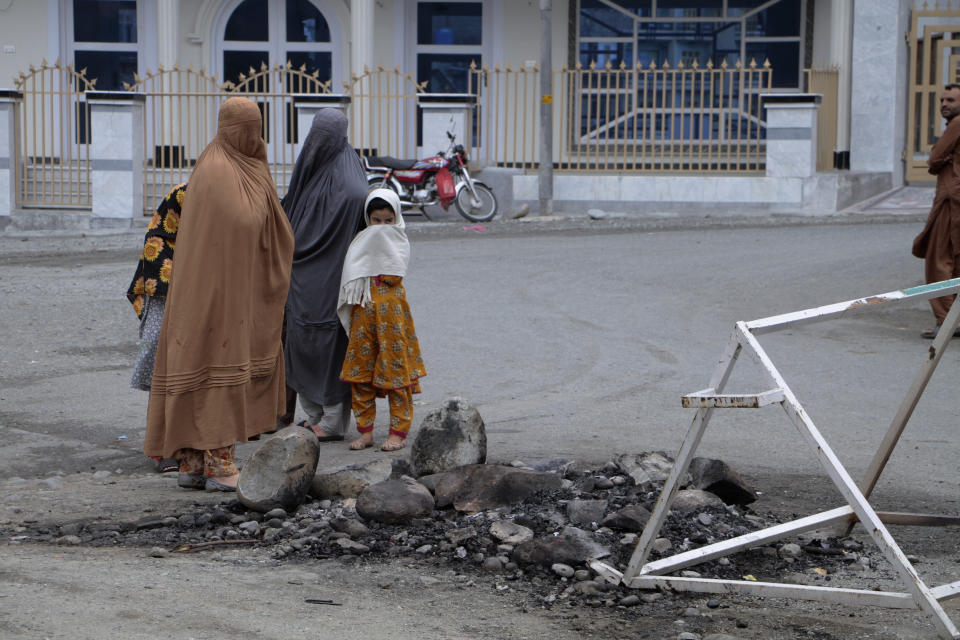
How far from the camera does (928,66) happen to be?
16.4 meters

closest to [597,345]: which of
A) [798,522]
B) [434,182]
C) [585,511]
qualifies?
[585,511]

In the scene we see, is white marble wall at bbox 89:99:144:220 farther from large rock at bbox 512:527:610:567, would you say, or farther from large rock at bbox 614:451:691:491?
large rock at bbox 512:527:610:567

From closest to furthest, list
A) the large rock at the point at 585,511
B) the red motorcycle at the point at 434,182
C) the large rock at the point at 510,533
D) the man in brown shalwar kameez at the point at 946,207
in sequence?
the large rock at the point at 510,533 < the large rock at the point at 585,511 < the man in brown shalwar kameez at the point at 946,207 < the red motorcycle at the point at 434,182

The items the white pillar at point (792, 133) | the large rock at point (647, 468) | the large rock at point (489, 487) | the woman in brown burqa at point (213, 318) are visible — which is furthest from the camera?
the white pillar at point (792, 133)

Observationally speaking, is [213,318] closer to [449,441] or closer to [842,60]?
[449,441]

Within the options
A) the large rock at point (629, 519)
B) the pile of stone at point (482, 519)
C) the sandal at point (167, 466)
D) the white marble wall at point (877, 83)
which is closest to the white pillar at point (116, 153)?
the white marble wall at point (877, 83)

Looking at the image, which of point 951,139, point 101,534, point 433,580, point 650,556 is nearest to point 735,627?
point 650,556

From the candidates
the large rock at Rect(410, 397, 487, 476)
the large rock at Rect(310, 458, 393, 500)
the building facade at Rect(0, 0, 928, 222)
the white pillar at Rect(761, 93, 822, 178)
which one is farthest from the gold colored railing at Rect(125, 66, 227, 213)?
the large rock at Rect(310, 458, 393, 500)

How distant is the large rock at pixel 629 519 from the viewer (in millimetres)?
4138

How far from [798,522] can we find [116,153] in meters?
12.9

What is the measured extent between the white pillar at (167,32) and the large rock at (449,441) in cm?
1321

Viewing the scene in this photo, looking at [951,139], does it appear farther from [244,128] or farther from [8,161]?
[8,161]

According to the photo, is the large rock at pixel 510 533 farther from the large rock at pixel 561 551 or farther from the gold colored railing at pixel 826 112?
the gold colored railing at pixel 826 112

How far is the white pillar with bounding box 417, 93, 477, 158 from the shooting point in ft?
50.9
